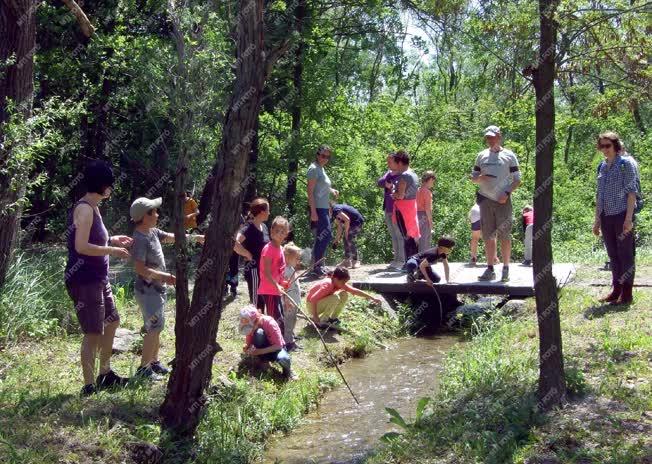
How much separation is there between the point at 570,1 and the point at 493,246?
15.9 ft

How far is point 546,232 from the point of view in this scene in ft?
18.8

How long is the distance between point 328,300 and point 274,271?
5.19ft

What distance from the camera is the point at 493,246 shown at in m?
10.1

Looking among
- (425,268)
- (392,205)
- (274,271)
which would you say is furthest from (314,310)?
(392,205)

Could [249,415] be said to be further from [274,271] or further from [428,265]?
[428,265]

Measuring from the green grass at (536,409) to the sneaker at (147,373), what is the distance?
2.17m

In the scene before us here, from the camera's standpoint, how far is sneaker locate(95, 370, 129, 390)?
647 cm

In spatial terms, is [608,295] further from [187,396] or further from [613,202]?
[187,396]

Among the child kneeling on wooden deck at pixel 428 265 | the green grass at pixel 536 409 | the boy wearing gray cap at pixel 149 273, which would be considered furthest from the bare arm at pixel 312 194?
the boy wearing gray cap at pixel 149 273

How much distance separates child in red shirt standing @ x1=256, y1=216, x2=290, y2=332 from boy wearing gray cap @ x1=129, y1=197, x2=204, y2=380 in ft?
4.40

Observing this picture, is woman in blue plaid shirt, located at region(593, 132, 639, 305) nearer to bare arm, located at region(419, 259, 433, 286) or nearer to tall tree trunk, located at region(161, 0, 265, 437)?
bare arm, located at region(419, 259, 433, 286)

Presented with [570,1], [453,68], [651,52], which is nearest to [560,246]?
[651,52]

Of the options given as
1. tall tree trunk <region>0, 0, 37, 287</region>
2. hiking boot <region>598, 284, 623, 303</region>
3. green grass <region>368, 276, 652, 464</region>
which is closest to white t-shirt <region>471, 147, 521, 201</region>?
hiking boot <region>598, 284, 623, 303</region>

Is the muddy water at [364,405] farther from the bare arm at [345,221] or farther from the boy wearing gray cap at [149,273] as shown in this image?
the bare arm at [345,221]
